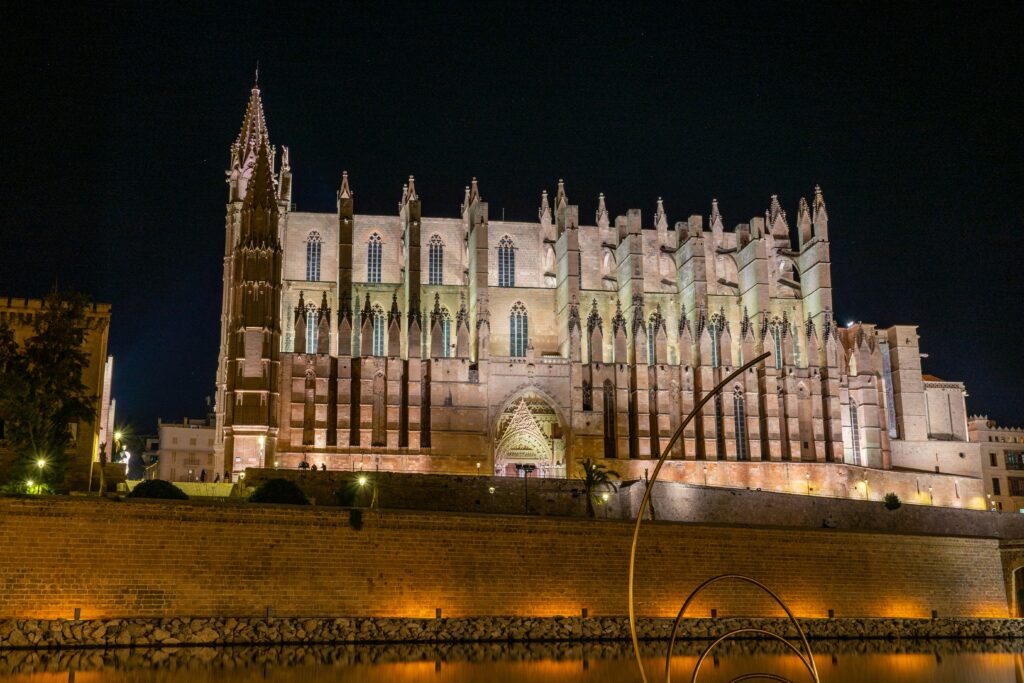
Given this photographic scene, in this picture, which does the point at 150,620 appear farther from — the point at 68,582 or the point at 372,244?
the point at 372,244

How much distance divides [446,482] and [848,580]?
49.1 ft

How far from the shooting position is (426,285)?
55.5 meters

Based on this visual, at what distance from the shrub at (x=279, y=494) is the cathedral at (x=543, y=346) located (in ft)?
37.2

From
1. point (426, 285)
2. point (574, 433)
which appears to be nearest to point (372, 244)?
point (426, 285)

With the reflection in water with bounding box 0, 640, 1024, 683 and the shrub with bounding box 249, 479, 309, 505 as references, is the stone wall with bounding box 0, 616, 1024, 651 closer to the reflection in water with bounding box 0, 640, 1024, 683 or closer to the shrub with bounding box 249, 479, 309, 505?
the reflection in water with bounding box 0, 640, 1024, 683

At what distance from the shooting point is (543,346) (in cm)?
5541

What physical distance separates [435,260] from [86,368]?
72.1 ft

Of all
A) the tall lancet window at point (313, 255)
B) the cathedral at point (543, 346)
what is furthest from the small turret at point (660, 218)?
the tall lancet window at point (313, 255)

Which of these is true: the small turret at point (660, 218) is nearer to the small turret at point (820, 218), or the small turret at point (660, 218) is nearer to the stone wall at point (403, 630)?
the small turret at point (820, 218)

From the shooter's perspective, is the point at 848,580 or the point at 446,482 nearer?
the point at 848,580

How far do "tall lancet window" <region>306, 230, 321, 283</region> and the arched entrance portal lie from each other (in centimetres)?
1223

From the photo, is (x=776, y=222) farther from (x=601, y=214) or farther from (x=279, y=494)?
(x=279, y=494)

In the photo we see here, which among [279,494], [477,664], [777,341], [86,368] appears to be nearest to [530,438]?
[777,341]

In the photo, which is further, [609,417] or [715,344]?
[715,344]
